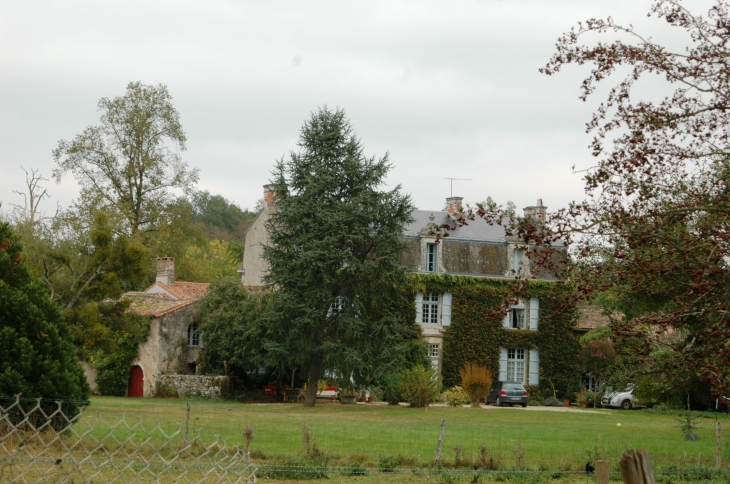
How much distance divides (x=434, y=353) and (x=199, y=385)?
445 inches

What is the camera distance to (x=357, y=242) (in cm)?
3403

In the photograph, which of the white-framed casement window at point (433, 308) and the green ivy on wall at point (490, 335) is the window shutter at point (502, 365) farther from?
the white-framed casement window at point (433, 308)

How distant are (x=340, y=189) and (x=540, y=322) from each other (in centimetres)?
1353

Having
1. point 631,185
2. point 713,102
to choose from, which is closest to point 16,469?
point 631,185

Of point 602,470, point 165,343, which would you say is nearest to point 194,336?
point 165,343

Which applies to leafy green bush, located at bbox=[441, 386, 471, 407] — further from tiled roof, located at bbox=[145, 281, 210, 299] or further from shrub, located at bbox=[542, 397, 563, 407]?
tiled roof, located at bbox=[145, 281, 210, 299]

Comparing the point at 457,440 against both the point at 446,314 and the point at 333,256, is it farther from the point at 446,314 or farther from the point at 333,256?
the point at 446,314

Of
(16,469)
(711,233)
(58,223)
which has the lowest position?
(16,469)

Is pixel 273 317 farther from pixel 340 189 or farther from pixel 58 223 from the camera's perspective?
pixel 58 223

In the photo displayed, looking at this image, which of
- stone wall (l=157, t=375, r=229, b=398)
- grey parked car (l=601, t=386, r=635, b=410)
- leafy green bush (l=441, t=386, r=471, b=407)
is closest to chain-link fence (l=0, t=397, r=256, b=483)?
stone wall (l=157, t=375, r=229, b=398)

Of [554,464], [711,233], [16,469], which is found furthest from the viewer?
[554,464]

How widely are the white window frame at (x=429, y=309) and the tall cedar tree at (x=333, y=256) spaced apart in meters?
6.03

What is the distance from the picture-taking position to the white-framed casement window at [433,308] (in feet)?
135

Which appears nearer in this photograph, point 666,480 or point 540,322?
point 666,480
